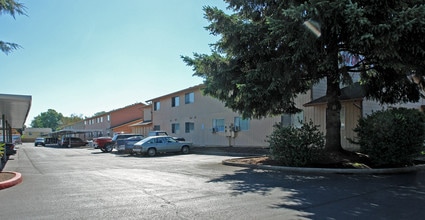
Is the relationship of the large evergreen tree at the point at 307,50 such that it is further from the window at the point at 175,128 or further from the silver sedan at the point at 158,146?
the window at the point at 175,128

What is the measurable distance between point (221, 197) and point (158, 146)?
16846 millimetres

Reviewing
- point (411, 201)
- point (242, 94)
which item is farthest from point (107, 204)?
point (242, 94)

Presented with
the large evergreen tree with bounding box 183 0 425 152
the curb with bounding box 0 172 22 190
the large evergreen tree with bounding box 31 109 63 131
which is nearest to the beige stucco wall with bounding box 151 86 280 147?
the large evergreen tree with bounding box 183 0 425 152

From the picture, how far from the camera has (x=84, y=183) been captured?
33.8 feet

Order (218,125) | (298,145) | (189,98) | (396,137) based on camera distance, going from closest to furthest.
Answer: (396,137)
(298,145)
(218,125)
(189,98)

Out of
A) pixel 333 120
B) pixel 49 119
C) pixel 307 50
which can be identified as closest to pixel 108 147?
pixel 333 120

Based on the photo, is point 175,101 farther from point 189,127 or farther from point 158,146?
point 158,146

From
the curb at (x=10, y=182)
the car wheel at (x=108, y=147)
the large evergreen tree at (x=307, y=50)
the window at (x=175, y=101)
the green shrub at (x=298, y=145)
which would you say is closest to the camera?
the curb at (x=10, y=182)

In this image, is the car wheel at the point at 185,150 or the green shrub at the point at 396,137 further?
the car wheel at the point at 185,150

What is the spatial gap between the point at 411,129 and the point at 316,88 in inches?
396

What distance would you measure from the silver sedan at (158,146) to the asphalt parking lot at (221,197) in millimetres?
12210

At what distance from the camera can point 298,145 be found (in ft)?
42.2

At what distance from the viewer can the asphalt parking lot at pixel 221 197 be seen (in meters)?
6.22

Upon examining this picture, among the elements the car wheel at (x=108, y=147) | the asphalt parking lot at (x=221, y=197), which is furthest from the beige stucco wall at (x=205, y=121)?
the asphalt parking lot at (x=221, y=197)
